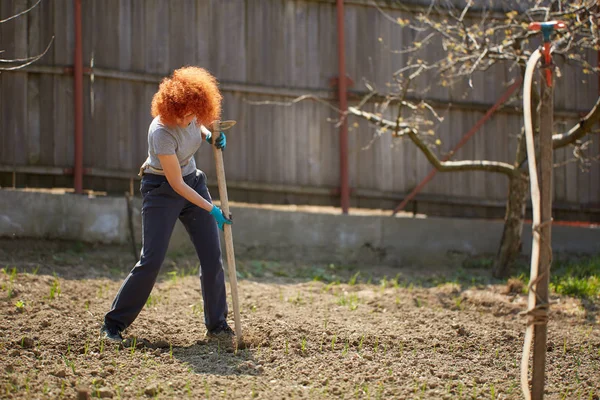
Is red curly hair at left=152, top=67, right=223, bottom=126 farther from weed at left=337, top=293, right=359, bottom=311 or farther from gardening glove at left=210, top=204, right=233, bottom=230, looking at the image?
weed at left=337, top=293, right=359, bottom=311

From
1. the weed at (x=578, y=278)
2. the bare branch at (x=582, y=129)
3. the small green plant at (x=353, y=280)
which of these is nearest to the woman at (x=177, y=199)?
the small green plant at (x=353, y=280)

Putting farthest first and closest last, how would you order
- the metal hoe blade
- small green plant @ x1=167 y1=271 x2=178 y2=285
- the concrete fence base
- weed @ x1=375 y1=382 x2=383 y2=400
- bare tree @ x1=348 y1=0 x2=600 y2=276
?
1. the concrete fence base
2. bare tree @ x1=348 y1=0 x2=600 y2=276
3. small green plant @ x1=167 y1=271 x2=178 y2=285
4. the metal hoe blade
5. weed @ x1=375 y1=382 x2=383 y2=400

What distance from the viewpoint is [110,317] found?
4977 mm

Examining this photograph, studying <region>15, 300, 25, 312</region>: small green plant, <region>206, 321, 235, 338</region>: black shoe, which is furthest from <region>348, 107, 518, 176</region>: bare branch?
<region>15, 300, 25, 312</region>: small green plant

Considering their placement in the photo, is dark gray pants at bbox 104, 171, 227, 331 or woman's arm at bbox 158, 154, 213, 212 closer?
woman's arm at bbox 158, 154, 213, 212

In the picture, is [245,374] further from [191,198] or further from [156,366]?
[191,198]

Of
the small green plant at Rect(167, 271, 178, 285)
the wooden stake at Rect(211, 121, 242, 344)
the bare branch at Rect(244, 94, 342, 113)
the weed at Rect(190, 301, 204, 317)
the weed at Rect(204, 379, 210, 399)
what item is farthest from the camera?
the bare branch at Rect(244, 94, 342, 113)

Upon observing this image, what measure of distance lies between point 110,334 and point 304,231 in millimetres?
3579

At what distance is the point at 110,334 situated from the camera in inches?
195

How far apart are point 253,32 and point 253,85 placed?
0.58 metres

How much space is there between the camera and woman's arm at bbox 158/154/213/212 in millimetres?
4793

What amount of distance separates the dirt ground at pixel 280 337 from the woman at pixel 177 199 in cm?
24

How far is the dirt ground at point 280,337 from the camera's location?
4277mm

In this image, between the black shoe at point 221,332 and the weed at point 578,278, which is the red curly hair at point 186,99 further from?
the weed at point 578,278
